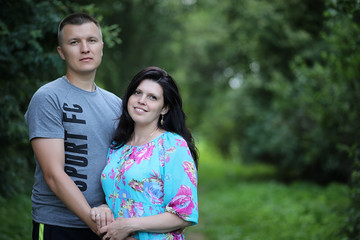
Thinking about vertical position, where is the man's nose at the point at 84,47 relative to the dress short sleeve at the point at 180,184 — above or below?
above

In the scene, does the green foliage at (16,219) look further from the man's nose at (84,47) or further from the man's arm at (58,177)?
the man's nose at (84,47)

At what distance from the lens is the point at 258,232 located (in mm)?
7852

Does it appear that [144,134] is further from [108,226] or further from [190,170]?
[108,226]

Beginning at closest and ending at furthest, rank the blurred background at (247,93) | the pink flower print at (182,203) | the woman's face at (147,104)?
1. the pink flower print at (182,203)
2. the woman's face at (147,104)
3. the blurred background at (247,93)

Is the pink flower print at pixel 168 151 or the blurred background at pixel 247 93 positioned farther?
the blurred background at pixel 247 93

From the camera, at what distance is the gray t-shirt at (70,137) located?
2.47 m

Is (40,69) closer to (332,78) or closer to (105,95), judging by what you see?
(105,95)

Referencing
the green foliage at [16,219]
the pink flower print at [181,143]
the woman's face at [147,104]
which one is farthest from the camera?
the green foliage at [16,219]

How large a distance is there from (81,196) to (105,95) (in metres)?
0.82

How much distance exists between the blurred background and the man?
4.76 ft

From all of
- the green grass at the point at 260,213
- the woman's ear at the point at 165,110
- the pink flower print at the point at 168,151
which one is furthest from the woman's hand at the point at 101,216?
the green grass at the point at 260,213

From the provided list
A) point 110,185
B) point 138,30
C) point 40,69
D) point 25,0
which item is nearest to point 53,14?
point 25,0

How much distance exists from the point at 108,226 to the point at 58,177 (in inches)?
17.3

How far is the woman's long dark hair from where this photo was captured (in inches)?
106
